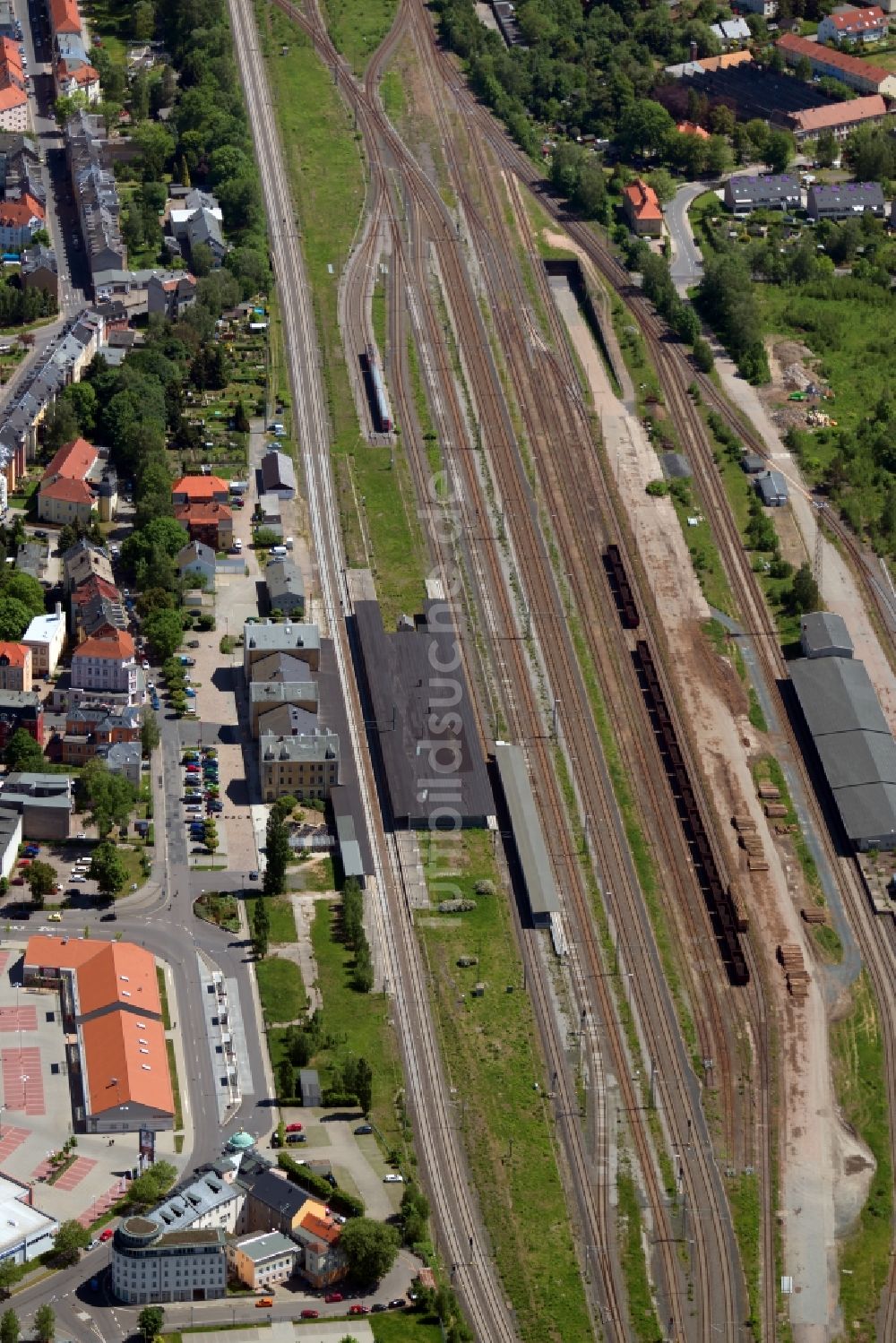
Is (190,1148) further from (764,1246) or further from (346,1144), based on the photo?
(764,1246)

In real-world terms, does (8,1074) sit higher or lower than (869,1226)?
higher

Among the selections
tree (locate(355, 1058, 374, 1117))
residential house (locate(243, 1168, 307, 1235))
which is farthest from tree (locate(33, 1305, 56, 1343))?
tree (locate(355, 1058, 374, 1117))

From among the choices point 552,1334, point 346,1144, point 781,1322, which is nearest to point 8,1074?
point 346,1144

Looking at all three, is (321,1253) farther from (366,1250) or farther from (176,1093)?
(176,1093)

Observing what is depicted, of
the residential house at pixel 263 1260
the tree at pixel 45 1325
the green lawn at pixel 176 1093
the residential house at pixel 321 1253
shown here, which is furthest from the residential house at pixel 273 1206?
the tree at pixel 45 1325

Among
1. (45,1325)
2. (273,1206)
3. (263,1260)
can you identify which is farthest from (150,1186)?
(45,1325)
